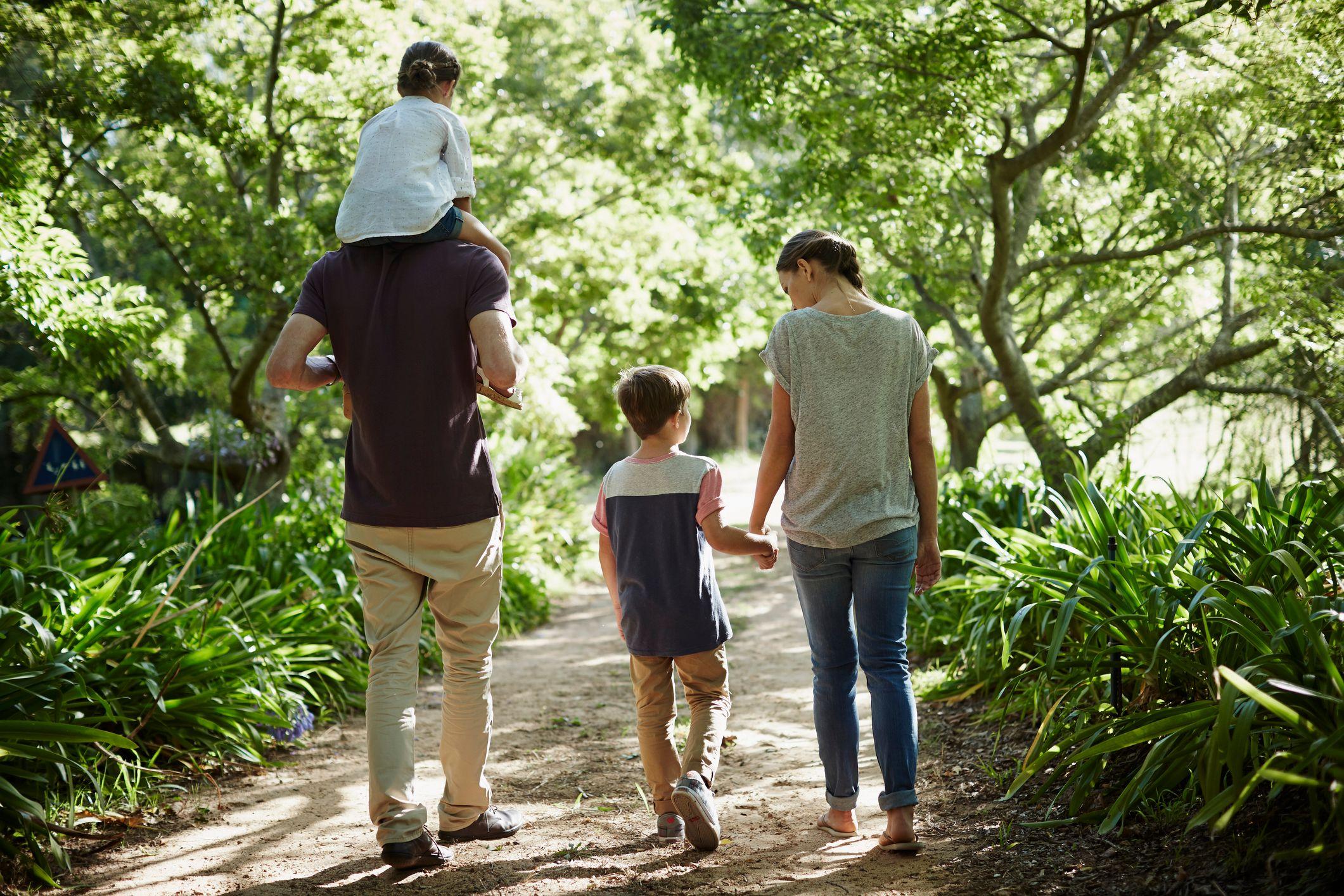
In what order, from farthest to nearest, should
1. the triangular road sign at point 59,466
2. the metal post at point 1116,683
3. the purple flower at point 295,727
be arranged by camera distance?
the triangular road sign at point 59,466 < the purple flower at point 295,727 < the metal post at point 1116,683

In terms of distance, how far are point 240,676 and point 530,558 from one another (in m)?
4.07

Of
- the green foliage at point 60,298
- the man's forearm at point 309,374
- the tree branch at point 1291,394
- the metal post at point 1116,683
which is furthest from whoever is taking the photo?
the tree branch at point 1291,394

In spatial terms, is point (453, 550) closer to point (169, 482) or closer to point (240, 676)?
point (240, 676)

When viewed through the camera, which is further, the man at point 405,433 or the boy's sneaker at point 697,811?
the boy's sneaker at point 697,811

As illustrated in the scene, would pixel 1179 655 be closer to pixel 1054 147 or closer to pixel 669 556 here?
pixel 669 556

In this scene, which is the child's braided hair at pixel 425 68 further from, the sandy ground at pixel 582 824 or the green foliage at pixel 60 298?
the green foliage at pixel 60 298

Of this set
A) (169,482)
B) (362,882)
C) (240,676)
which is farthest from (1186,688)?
(169,482)

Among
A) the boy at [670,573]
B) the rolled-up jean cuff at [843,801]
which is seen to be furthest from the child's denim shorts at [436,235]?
the rolled-up jean cuff at [843,801]

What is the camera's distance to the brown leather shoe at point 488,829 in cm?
286

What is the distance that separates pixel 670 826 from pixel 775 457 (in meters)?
1.11

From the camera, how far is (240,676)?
388cm

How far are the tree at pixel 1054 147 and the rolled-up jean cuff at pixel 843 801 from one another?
3.12 meters

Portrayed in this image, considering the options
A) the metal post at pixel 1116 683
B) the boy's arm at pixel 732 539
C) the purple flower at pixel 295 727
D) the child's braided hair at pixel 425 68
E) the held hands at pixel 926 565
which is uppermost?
the child's braided hair at pixel 425 68

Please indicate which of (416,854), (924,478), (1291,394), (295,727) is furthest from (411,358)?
(1291,394)
